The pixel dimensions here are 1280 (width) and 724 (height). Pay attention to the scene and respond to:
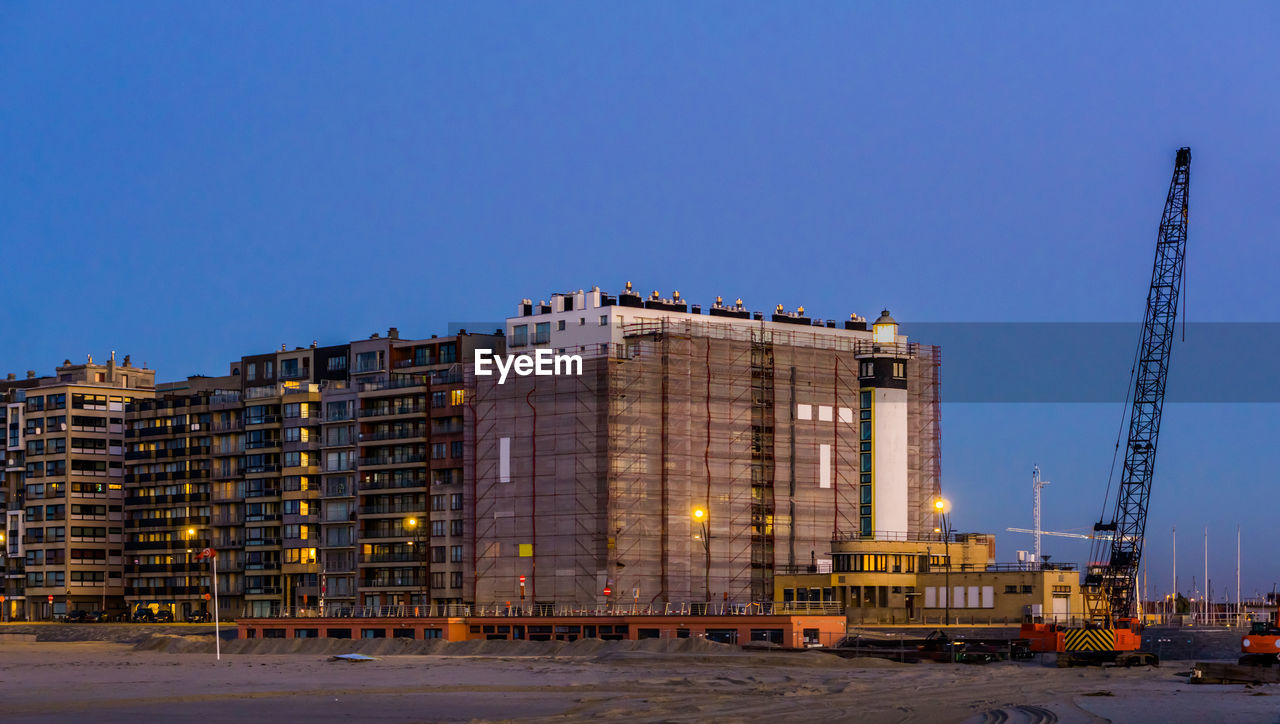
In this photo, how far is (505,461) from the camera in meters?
149

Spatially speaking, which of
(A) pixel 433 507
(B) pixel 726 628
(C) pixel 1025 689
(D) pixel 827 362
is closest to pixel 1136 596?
(D) pixel 827 362

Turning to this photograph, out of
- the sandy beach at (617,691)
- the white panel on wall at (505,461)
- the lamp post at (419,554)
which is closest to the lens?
the sandy beach at (617,691)

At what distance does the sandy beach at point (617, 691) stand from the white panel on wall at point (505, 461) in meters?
43.5

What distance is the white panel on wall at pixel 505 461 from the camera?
14900 cm

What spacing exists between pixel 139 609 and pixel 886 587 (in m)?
94.3

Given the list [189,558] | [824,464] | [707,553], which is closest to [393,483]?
[189,558]

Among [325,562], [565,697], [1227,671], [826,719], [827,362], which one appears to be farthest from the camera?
[325,562]

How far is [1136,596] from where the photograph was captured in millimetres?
144375

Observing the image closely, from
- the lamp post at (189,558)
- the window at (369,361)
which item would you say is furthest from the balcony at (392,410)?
the lamp post at (189,558)

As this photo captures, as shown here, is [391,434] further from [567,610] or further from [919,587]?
[919,587]

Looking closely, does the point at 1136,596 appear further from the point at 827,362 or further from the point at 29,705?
the point at 29,705

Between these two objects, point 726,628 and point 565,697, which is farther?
point 726,628

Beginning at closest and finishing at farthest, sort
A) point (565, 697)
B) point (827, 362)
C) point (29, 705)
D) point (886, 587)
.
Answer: point (29, 705), point (565, 697), point (886, 587), point (827, 362)

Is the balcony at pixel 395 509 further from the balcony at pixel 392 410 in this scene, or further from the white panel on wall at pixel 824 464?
the white panel on wall at pixel 824 464
